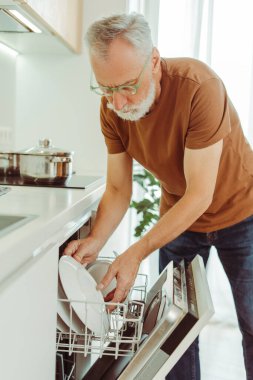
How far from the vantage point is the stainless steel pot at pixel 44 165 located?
163 centimetres

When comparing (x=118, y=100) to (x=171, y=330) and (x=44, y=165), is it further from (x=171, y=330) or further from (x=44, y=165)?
(x=171, y=330)

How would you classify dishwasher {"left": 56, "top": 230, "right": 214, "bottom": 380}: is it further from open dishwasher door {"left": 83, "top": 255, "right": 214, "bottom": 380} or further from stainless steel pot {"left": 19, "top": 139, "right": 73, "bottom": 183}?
stainless steel pot {"left": 19, "top": 139, "right": 73, "bottom": 183}

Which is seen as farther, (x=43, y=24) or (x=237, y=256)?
(x=43, y=24)

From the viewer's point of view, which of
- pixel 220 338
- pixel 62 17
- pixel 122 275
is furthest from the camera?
pixel 220 338

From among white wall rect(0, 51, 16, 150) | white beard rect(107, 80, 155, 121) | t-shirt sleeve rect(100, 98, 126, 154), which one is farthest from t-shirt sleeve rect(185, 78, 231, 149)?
white wall rect(0, 51, 16, 150)

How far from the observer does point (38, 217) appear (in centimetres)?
97

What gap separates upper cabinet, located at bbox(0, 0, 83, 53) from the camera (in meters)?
1.48

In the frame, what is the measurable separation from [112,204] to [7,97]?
1039 mm

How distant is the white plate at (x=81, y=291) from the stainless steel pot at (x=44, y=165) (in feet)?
1.81

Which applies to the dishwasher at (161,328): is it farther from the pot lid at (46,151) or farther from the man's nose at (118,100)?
the pot lid at (46,151)

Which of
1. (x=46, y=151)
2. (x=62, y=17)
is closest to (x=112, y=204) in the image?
(x=46, y=151)

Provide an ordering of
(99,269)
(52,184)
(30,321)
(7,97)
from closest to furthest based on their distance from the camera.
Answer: (30,321) → (99,269) → (52,184) → (7,97)

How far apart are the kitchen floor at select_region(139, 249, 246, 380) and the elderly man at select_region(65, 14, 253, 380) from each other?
0.55m

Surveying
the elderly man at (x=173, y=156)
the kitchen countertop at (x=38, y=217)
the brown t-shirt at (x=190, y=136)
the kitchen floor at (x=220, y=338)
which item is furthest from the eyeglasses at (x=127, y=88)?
the kitchen floor at (x=220, y=338)
